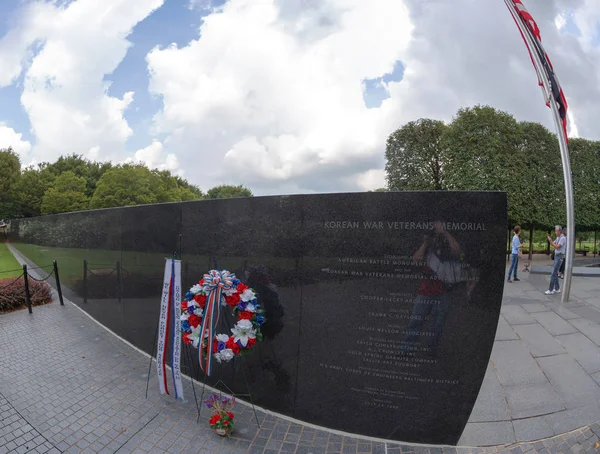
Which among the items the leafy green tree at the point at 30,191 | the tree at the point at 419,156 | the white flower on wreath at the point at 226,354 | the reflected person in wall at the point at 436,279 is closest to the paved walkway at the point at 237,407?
the white flower on wreath at the point at 226,354

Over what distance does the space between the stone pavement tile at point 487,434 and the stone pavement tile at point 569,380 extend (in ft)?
3.07

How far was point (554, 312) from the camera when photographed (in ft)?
23.7

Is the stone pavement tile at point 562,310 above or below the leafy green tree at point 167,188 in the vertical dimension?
below

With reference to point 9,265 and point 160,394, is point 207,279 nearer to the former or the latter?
point 160,394

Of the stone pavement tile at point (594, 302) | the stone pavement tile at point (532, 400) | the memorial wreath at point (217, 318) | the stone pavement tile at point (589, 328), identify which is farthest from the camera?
the stone pavement tile at point (594, 302)

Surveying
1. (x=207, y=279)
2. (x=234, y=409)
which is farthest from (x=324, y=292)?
(x=234, y=409)

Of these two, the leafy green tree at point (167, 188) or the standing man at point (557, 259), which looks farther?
the leafy green tree at point (167, 188)

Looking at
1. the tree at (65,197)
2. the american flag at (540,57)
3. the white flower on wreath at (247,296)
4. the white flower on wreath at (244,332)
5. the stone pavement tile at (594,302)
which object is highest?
the american flag at (540,57)

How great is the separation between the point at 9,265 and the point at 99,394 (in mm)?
17968

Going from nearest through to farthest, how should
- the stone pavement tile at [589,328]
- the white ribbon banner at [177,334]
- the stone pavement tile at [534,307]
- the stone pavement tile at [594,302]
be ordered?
the white ribbon banner at [177,334]
the stone pavement tile at [589,328]
the stone pavement tile at [534,307]
the stone pavement tile at [594,302]

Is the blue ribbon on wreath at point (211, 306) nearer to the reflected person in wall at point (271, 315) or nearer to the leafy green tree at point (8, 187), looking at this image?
the reflected person in wall at point (271, 315)

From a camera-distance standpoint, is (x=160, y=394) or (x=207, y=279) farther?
(x=160, y=394)

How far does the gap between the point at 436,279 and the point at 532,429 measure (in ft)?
6.59

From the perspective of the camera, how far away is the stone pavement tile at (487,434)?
3.55 m
